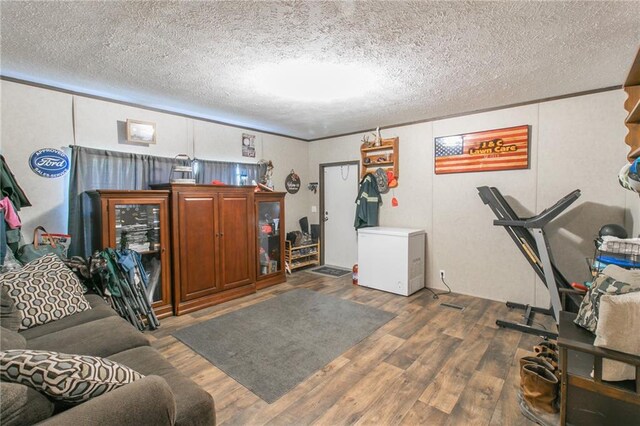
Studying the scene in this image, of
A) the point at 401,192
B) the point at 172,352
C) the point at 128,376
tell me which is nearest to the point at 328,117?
the point at 401,192

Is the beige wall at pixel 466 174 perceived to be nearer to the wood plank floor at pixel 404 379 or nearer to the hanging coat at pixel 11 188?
the hanging coat at pixel 11 188

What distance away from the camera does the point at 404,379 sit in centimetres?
221

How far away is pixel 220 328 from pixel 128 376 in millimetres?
1997

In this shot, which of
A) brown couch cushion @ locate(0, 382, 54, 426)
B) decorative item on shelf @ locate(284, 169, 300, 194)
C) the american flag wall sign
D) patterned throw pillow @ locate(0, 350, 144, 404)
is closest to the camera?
brown couch cushion @ locate(0, 382, 54, 426)

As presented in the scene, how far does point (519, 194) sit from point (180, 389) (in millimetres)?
4020

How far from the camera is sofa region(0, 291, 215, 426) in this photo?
3.03 feet

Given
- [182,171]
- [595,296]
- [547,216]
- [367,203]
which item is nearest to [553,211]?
[547,216]

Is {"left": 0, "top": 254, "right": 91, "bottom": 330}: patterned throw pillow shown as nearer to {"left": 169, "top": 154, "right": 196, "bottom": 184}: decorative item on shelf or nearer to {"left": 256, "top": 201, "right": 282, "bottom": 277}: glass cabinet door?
{"left": 169, "top": 154, "right": 196, "bottom": 184}: decorative item on shelf

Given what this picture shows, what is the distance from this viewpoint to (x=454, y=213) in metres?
4.16

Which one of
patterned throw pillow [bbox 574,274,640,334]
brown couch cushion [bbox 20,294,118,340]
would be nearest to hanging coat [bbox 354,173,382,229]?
patterned throw pillow [bbox 574,274,640,334]

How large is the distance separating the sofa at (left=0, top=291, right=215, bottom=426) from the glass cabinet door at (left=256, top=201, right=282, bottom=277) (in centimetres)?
245

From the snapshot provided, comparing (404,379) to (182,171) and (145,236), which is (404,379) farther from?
(182,171)

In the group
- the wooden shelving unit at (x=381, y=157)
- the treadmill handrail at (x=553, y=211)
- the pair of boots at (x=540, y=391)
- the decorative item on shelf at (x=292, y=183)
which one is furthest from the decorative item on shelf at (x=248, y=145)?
the pair of boots at (x=540, y=391)

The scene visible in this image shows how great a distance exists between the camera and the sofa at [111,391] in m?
0.92
